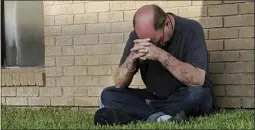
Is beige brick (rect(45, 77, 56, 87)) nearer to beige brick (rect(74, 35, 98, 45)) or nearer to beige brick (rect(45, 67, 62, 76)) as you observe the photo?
beige brick (rect(45, 67, 62, 76))

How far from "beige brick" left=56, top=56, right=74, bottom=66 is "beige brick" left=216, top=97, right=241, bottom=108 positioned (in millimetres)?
1644

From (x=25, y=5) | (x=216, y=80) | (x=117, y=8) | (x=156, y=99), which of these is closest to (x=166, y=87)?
(x=156, y=99)

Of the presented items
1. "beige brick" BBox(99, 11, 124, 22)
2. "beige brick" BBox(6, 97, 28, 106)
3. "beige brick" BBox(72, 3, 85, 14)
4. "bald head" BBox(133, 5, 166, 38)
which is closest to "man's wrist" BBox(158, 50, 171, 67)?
"bald head" BBox(133, 5, 166, 38)

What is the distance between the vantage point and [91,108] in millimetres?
5680

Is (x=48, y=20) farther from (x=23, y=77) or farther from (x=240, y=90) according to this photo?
(x=240, y=90)

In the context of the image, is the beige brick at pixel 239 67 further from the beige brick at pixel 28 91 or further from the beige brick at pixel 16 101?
the beige brick at pixel 16 101

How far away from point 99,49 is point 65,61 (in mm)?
455

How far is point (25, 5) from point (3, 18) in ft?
1.06

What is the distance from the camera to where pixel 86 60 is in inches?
223

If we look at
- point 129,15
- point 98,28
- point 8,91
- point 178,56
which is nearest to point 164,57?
point 178,56

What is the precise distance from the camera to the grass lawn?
3771mm

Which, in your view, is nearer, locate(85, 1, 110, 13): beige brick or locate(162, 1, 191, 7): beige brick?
locate(162, 1, 191, 7): beige brick

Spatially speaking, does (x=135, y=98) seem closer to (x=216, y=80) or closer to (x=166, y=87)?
(x=166, y=87)

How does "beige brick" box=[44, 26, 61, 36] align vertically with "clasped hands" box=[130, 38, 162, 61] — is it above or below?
above
